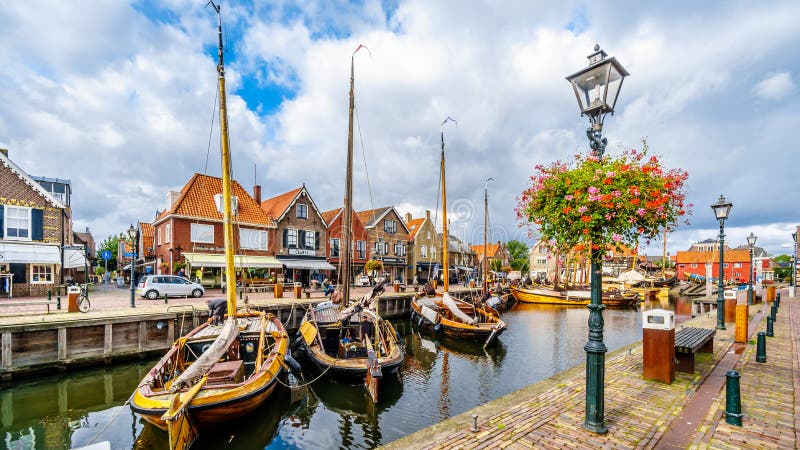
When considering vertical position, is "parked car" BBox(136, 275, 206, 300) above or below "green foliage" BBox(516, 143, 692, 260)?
below

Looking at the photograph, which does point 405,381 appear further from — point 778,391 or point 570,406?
point 778,391

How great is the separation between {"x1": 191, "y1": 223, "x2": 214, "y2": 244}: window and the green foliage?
95.4 feet

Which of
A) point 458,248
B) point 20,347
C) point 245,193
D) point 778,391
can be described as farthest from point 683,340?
point 458,248

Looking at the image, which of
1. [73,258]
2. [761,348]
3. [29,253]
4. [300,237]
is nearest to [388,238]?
[300,237]

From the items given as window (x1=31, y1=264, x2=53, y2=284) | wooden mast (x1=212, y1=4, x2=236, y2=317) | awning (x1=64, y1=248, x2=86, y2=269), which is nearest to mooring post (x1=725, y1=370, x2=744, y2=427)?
wooden mast (x1=212, y1=4, x2=236, y2=317)

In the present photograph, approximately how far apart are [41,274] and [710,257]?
10705 centimetres

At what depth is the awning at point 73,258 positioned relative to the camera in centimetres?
2489

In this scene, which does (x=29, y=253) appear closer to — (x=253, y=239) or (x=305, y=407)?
(x=253, y=239)

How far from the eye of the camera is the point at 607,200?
16.5ft

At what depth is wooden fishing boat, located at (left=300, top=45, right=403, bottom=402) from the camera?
11.3 m

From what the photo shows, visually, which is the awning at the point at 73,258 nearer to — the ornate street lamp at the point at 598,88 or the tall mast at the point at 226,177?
the tall mast at the point at 226,177

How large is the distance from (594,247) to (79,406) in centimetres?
1376

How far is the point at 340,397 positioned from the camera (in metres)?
11.2

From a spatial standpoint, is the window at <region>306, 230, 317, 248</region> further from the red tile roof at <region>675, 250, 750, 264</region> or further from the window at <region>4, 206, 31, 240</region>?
the red tile roof at <region>675, 250, 750, 264</region>
